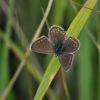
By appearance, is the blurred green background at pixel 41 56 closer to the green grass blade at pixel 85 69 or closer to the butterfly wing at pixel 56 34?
the green grass blade at pixel 85 69

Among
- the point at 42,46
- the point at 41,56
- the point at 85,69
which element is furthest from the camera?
the point at 41,56

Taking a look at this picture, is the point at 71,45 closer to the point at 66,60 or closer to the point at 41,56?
the point at 66,60

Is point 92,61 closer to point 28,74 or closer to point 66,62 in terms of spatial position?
point 28,74

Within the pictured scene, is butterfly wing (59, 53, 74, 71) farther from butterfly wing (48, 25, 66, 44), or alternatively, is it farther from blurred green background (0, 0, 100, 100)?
blurred green background (0, 0, 100, 100)

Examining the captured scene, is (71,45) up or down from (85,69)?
up

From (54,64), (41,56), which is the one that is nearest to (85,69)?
(41,56)

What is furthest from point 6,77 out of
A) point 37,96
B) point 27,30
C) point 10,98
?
point 37,96
